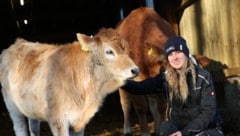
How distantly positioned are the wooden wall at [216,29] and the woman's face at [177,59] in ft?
13.2

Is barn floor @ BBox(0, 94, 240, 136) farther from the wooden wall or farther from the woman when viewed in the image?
the woman

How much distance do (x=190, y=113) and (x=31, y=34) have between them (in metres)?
9.43

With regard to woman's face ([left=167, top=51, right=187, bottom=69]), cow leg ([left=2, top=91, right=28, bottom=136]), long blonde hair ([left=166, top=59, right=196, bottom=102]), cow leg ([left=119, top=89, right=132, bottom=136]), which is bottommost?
cow leg ([left=119, top=89, right=132, bottom=136])

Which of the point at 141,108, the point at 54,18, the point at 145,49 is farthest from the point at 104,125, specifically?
the point at 54,18

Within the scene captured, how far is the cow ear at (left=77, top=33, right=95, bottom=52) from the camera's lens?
5.79m

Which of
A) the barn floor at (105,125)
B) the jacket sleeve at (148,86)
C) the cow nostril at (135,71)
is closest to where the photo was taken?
the cow nostril at (135,71)

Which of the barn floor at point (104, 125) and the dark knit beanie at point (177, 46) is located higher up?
the dark knit beanie at point (177, 46)

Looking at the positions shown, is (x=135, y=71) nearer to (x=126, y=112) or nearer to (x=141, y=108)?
(x=141, y=108)

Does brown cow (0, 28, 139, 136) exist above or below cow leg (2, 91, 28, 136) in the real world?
above

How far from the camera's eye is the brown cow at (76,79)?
580 cm

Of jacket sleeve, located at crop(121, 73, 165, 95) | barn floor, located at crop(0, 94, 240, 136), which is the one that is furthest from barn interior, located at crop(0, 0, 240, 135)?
jacket sleeve, located at crop(121, 73, 165, 95)

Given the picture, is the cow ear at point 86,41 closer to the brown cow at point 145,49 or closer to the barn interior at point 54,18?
the brown cow at point 145,49

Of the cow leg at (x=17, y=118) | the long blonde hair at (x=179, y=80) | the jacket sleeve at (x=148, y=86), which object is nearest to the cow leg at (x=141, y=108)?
the cow leg at (x=17, y=118)

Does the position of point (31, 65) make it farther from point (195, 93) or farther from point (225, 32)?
point (225, 32)
